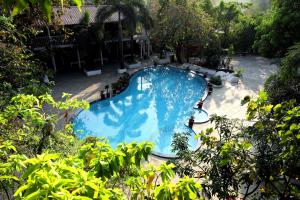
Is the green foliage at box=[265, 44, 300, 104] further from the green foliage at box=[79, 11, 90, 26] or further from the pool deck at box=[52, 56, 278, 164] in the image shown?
the green foliage at box=[79, 11, 90, 26]

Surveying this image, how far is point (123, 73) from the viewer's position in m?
24.7

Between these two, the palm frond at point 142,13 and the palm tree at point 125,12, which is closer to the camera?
the palm tree at point 125,12

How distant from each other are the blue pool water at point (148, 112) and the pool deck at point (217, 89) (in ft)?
4.44

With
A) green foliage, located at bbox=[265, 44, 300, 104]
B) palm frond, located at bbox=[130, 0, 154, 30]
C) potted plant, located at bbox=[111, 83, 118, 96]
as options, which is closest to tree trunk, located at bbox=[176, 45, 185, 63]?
palm frond, located at bbox=[130, 0, 154, 30]

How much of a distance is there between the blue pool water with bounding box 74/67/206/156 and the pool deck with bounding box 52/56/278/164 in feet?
4.44

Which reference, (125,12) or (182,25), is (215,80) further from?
(125,12)

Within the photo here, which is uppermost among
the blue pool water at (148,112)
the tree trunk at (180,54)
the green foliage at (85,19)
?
the green foliage at (85,19)

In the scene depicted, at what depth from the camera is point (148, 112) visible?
19344mm

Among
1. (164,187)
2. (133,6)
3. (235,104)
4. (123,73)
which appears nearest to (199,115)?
(235,104)

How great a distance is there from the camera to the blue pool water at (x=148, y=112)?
16.5 m

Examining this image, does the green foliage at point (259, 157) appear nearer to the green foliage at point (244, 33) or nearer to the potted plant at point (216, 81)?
the potted plant at point (216, 81)

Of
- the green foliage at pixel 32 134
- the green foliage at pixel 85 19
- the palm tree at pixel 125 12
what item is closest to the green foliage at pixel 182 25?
the palm tree at pixel 125 12

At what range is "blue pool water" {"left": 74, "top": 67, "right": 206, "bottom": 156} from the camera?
16453mm

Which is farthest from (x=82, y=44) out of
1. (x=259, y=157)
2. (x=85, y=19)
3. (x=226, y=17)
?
(x=259, y=157)
